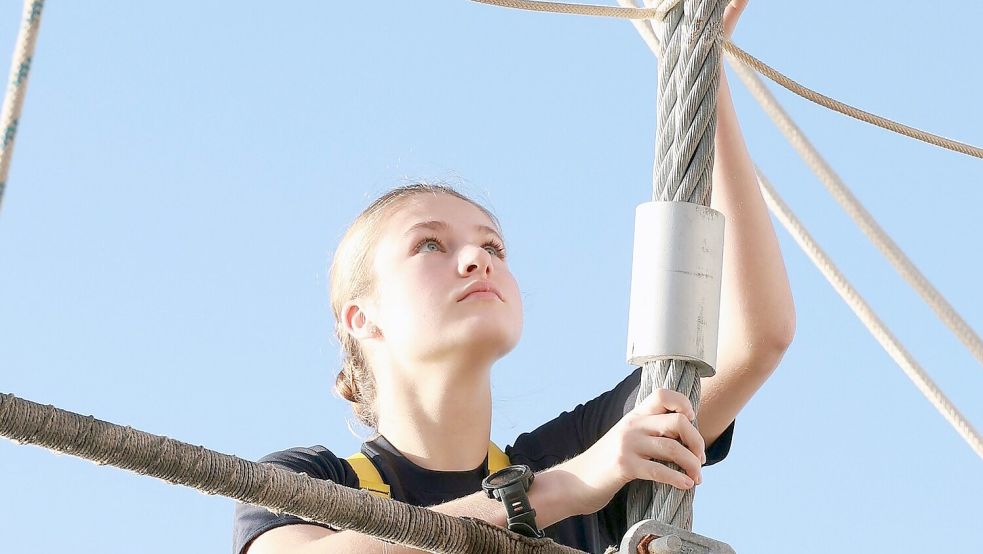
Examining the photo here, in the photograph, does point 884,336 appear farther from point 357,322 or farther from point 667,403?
point 667,403

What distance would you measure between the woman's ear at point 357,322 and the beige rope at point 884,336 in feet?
3.91

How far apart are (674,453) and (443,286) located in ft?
2.63

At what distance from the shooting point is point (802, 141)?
365 cm

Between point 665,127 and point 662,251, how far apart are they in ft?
0.64

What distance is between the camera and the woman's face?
8.49 feet

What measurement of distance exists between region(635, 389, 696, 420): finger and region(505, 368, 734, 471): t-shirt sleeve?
64 centimetres

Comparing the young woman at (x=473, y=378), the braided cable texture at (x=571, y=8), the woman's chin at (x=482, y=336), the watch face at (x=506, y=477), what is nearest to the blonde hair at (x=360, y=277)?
the young woman at (x=473, y=378)

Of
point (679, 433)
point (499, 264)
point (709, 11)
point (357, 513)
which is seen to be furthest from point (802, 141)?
point (357, 513)

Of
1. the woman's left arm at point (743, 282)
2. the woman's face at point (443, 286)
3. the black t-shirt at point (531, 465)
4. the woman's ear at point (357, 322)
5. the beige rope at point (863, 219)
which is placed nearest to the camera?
the woman's left arm at point (743, 282)

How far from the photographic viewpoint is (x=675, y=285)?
194 centimetres

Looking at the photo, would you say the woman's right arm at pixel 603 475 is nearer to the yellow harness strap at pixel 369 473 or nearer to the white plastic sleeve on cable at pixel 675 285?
the white plastic sleeve on cable at pixel 675 285

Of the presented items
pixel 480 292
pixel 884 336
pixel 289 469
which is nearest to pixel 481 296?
pixel 480 292

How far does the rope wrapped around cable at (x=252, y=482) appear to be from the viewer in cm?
155

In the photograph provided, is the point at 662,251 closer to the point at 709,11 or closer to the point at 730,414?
the point at 709,11
